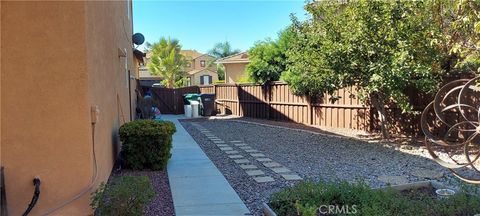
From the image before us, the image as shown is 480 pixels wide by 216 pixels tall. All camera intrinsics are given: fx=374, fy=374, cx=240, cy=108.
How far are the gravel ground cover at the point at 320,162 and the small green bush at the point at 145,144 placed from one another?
114 cm

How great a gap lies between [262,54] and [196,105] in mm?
4498

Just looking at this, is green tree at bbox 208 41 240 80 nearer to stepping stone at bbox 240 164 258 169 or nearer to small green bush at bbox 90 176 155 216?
stepping stone at bbox 240 164 258 169

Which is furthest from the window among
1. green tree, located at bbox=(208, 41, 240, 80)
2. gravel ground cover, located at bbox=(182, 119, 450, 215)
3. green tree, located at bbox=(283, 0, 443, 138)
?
green tree, located at bbox=(283, 0, 443, 138)

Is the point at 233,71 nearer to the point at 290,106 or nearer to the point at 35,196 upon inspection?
the point at 290,106

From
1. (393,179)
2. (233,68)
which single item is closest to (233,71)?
(233,68)

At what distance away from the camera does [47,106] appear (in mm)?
3713

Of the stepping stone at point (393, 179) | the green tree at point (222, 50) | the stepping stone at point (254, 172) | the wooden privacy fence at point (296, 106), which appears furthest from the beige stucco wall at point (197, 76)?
the stepping stone at point (393, 179)

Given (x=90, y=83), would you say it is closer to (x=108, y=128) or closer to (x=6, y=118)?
(x=6, y=118)

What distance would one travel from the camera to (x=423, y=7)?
8641 millimetres

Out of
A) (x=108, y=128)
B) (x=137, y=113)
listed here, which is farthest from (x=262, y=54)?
(x=108, y=128)

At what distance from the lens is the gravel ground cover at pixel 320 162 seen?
5.74 m

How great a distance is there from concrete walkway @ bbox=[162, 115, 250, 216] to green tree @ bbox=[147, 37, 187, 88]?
3064cm

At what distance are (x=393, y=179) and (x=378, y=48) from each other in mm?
3870

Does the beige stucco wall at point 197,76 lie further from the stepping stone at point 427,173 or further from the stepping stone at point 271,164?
the stepping stone at point 427,173
